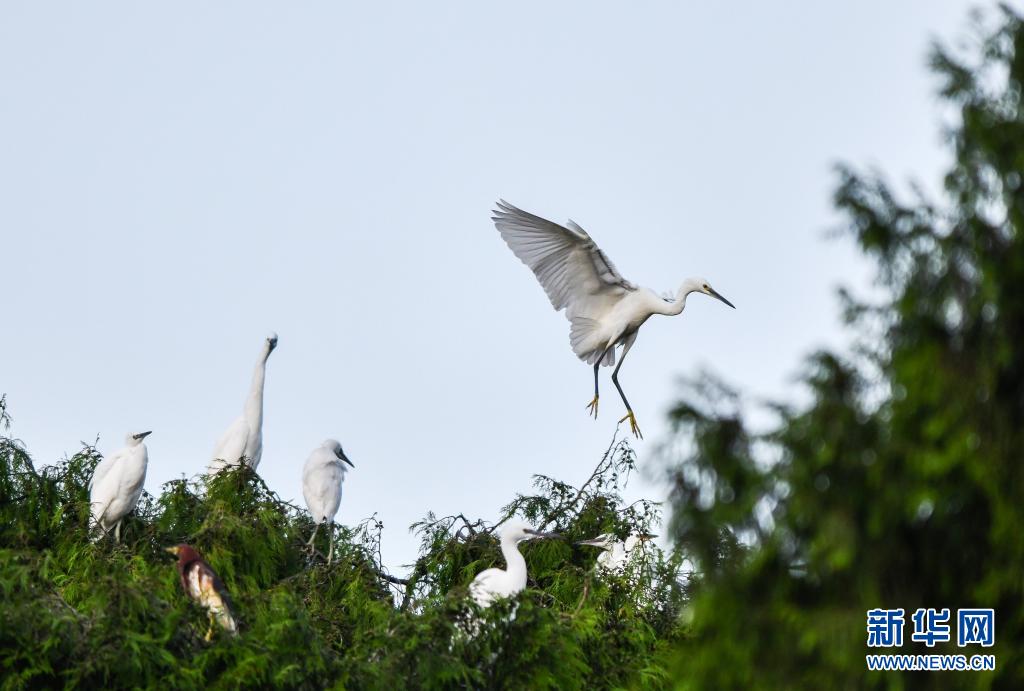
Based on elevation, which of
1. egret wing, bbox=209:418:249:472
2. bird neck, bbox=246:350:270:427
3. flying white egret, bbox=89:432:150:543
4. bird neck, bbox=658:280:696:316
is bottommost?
flying white egret, bbox=89:432:150:543

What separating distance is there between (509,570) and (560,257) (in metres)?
2.96

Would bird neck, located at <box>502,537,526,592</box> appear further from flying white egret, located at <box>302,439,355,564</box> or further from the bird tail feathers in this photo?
the bird tail feathers

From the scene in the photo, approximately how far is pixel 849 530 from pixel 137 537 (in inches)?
240

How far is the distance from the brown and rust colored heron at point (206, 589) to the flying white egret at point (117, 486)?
199 centimetres

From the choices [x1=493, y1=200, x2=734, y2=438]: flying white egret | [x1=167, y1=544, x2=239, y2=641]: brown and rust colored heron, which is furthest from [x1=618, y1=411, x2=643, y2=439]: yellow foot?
[x1=167, y1=544, x2=239, y2=641]: brown and rust colored heron

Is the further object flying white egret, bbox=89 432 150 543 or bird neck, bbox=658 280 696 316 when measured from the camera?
bird neck, bbox=658 280 696 316

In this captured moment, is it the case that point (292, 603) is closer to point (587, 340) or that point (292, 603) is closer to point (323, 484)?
point (323, 484)

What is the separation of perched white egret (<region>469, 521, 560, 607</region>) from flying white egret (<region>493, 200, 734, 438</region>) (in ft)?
7.42

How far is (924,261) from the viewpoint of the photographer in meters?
3.10

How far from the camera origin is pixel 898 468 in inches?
116

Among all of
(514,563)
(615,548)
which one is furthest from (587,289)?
(514,563)

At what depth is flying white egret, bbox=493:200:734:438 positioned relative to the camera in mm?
9648

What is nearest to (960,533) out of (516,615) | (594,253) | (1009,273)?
(1009,273)

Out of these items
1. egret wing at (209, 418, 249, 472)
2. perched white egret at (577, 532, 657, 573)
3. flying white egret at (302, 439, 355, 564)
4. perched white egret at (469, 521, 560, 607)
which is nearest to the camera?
perched white egret at (469, 521, 560, 607)
